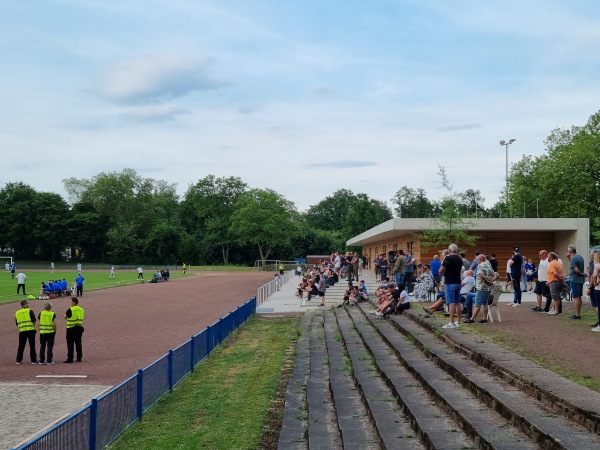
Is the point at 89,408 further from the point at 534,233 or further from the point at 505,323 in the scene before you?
the point at 534,233

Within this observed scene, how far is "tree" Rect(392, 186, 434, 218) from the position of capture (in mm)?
114762

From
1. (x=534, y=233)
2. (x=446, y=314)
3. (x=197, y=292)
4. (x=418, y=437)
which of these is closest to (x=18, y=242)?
(x=197, y=292)

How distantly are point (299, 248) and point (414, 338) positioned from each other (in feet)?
313

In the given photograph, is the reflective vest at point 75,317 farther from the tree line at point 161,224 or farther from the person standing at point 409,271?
the tree line at point 161,224

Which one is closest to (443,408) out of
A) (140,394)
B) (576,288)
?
(140,394)

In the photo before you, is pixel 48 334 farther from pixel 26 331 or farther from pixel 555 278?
pixel 555 278

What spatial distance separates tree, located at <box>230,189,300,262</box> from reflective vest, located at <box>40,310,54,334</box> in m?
82.4

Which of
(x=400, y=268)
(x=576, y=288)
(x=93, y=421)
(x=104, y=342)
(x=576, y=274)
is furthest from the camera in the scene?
(x=400, y=268)

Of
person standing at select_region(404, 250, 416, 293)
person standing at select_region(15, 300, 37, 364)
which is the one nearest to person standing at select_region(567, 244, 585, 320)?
person standing at select_region(404, 250, 416, 293)

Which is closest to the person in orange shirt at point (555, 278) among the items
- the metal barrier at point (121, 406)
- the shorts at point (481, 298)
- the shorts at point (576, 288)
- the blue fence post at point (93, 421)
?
the shorts at point (576, 288)

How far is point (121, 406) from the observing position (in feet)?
30.8

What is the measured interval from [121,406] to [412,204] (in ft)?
392

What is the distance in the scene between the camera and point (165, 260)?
10262 cm

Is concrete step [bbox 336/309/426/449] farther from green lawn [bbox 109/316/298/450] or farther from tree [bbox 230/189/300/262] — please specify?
tree [bbox 230/189/300/262]
